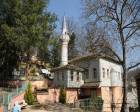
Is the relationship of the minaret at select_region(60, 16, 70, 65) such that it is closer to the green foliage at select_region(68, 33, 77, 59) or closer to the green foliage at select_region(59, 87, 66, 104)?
the green foliage at select_region(68, 33, 77, 59)

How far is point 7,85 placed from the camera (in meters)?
45.9

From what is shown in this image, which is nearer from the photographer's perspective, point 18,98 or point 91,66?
point 18,98

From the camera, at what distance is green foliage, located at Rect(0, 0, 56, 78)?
4156cm

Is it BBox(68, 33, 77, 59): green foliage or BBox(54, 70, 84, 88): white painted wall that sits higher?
BBox(68, 33, 77, 59): green foliage

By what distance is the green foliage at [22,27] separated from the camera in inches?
1636

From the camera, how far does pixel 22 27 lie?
42062 mm

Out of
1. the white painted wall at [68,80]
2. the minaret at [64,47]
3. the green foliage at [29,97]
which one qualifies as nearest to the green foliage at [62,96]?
the green foliage at [29,97]

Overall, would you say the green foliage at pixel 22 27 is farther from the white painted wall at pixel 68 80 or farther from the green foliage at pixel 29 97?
the green foliage at pixel 29 97

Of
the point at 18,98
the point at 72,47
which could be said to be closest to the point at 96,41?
the point at 18,98

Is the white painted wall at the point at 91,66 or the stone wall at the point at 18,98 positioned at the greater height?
the white painted wall at the point at 91,66

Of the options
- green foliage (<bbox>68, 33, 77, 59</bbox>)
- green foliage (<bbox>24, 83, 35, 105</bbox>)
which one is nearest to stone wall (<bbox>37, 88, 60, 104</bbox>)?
green foliage (<bbox>24, 83, 35, 105</bbox>)

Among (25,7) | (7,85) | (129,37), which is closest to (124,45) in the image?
(129,37)

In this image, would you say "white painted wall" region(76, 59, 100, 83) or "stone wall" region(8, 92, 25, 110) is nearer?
"stone wall" region(8, 92, 25, 110)

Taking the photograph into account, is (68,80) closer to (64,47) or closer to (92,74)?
(92,74)
